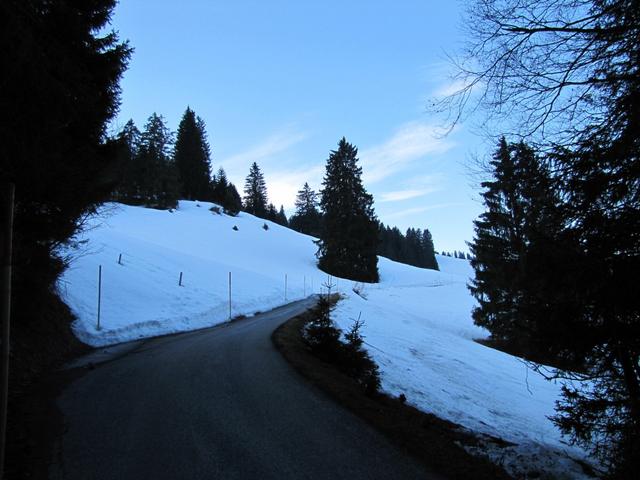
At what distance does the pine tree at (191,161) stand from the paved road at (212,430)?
75460mm

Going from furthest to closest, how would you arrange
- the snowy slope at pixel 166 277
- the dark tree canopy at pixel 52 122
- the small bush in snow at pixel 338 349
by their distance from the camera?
1. the snowy slope at pixel 166 277
2. the small bush in snow at pixel 338 349
3. the dark tree canopy at pixel 52 122

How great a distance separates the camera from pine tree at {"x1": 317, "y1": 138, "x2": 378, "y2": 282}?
52.6 metres

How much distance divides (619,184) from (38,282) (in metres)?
10.3

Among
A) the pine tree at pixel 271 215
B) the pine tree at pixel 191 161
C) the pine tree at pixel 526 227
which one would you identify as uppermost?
the pine tree at pixel 191 161

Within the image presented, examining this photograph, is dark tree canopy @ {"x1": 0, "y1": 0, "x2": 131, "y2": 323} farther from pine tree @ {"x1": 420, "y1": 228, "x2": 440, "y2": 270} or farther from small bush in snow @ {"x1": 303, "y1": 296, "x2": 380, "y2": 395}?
pine tree @ {"x1": 420, "y1": 228, "x2": 440, "y2": 270}

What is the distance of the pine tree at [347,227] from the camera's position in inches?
2072

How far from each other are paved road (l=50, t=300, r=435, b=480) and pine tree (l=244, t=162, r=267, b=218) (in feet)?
292

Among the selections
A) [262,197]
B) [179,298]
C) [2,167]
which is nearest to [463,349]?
[179,298]

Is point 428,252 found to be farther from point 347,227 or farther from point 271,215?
point 347,227

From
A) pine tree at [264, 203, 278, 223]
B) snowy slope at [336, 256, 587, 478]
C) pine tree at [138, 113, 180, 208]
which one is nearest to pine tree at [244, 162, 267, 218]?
pine tree at [264, 203, 278, 223]

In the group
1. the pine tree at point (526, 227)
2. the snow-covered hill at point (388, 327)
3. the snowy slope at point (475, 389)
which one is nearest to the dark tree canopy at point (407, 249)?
the snow-covered hill at point (388, 327)

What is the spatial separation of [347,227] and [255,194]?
160 ft

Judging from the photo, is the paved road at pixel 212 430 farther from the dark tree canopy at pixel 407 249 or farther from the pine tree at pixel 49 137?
the dark tree canopy at pixel 407 249

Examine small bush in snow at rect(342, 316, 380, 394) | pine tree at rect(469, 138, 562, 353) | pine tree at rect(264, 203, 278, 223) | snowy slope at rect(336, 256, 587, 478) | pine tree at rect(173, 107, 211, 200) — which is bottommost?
snowy slope at rect(336, 256, 587, 478)
